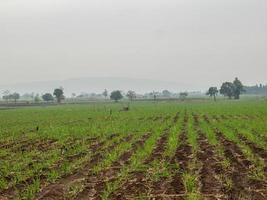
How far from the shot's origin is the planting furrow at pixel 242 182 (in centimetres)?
928

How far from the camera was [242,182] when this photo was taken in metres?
10.6

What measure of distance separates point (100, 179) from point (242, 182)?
153 inches

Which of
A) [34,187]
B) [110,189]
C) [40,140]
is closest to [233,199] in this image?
[110,189]

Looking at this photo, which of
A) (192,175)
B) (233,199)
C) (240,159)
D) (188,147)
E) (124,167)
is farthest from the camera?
(188,147)

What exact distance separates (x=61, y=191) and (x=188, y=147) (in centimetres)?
839

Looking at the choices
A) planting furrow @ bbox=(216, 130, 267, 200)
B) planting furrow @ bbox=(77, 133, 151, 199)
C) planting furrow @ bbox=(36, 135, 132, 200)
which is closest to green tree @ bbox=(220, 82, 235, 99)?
planting furrow @ bbox=(216, 130, 267, 200)

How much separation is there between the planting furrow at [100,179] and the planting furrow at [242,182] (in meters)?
3.22

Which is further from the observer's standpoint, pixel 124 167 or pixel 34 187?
pixel 124 167

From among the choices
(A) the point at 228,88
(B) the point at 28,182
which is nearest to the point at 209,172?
(B) the point at 28,182

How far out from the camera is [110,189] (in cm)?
998

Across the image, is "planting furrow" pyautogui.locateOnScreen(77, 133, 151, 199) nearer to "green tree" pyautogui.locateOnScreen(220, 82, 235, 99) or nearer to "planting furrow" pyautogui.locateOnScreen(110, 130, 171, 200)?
"planting furrow" pyautogui.locateOnScreen(110, 130, 171, 200)

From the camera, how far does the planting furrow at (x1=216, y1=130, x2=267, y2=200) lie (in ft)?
30.5

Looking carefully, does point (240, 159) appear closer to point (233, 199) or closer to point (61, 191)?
point (233, 199)

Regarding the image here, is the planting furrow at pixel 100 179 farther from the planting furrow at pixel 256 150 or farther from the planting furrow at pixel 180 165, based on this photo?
the planting furrow at pixel 256 150
